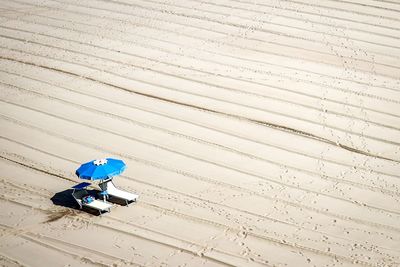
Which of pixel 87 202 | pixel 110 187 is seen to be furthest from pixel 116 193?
pixel 87 202

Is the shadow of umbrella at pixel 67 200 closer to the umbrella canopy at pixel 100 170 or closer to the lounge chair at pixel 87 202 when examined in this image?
the lounge chair at pixel 87 202

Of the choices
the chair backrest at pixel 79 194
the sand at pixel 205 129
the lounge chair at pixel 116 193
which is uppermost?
the sand at pixel 205 129

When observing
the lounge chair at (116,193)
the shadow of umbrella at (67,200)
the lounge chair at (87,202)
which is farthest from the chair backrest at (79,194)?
the lounge chair at (116,193)

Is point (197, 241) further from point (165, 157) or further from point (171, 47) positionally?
point (171, 47)

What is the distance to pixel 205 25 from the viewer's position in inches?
475

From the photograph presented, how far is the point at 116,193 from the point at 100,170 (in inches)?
18.6

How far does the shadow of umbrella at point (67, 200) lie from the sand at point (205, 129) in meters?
0.03

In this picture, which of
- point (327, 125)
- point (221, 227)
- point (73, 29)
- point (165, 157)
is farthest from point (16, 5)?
point (221, 227)

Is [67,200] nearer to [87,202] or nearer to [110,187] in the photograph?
[87,202]

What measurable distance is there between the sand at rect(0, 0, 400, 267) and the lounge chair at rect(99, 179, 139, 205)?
126 millimetres

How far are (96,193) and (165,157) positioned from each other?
1.25m

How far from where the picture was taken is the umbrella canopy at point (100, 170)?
6.14 m

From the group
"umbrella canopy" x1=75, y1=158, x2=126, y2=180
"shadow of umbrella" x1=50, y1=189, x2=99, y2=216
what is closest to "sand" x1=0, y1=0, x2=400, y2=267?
"shadow of umbrella" x1=50, y1=189, x2=99, y2=216

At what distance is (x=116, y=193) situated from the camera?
651 centimetres
